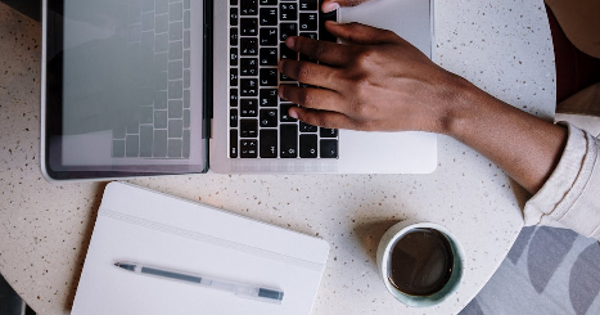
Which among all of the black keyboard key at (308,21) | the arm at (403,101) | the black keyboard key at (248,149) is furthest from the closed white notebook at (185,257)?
the black keyboard key at (308,21)

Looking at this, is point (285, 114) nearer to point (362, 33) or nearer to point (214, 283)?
point (362, 33)

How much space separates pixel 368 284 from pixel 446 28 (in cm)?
43

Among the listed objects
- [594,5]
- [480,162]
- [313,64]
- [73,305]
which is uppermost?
[594,5]

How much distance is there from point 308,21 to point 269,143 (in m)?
0.19

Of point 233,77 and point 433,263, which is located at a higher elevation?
point 233,77

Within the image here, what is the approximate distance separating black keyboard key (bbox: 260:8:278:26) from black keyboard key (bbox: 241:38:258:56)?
0.10ft

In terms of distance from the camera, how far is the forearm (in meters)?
0.64

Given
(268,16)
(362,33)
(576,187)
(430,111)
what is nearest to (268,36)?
(268,16)

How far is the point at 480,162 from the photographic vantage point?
2.26 ft

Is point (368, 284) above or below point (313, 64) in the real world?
below

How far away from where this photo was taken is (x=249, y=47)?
65cm

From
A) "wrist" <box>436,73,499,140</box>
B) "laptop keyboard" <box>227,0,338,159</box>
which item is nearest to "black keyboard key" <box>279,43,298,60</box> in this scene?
"laptop keyboard" <box>227,0,338,159</box>

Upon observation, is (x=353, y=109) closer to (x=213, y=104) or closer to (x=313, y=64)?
(x=313, y=64)

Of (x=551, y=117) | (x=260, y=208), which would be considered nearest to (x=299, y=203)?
(x=260, y=208)
